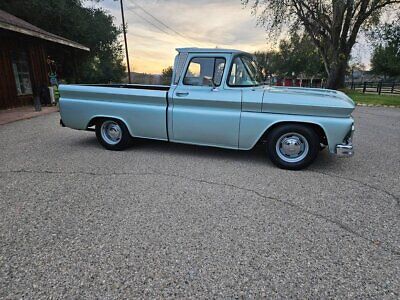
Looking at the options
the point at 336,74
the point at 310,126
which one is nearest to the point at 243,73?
the point at 310,126

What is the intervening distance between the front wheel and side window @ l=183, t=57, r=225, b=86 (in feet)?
4.45

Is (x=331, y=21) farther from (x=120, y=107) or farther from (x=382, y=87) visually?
(x=120, y=107)

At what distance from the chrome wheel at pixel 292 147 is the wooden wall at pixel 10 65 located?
462 inches

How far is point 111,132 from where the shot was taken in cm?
550

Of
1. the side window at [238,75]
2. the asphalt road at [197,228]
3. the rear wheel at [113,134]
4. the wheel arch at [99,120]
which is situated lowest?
the asphalt road at [197,228]

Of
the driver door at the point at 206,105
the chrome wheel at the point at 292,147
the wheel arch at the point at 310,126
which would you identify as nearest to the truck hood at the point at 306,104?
the wheel arch at the point at 310,126

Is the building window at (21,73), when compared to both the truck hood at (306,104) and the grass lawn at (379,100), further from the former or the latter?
the grass lawn at (379,100)

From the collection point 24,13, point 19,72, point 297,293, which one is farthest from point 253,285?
point 24,13

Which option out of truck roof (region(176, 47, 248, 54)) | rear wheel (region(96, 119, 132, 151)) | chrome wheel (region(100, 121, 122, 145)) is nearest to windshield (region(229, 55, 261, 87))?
truck roof (region(176, 47, 248, 54))

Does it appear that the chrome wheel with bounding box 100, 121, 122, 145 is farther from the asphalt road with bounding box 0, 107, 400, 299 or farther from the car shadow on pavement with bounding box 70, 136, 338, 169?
the asphalt road with bounding box 0, 107, 400, 299

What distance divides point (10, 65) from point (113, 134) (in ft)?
30.6

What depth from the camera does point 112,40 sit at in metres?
25.2

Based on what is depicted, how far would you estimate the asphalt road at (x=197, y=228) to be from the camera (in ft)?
6.55

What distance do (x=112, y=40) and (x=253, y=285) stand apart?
2722 centimetres
